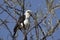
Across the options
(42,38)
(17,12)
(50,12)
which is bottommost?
(42,38)

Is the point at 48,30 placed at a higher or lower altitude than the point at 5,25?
lower

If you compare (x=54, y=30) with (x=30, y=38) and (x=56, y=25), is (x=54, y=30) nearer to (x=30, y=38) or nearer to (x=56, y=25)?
(x=56, y=25)

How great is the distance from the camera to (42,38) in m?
2.97

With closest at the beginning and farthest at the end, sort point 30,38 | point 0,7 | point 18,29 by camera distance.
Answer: point 30,38 → point 0,7 → point 18,29

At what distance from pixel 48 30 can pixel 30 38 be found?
272 mm

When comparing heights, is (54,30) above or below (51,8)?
below

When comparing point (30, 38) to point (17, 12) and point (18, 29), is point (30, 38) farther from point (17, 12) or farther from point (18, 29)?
point (18, 29)

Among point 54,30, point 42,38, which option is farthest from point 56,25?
point 42,38

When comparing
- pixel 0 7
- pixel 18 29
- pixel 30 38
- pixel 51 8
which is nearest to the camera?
pixel 51 8

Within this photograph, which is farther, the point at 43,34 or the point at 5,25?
the point at 5,25

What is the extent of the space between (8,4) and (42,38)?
26.6 inches

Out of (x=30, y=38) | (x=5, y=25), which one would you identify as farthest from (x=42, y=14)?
(x=5, y=25)

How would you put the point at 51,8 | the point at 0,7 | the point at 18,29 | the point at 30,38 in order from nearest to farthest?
1. the point at 51,8
2. the point at 30,38
3. the point at 0,7
4. the point at 18,29

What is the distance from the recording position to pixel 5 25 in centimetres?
329
